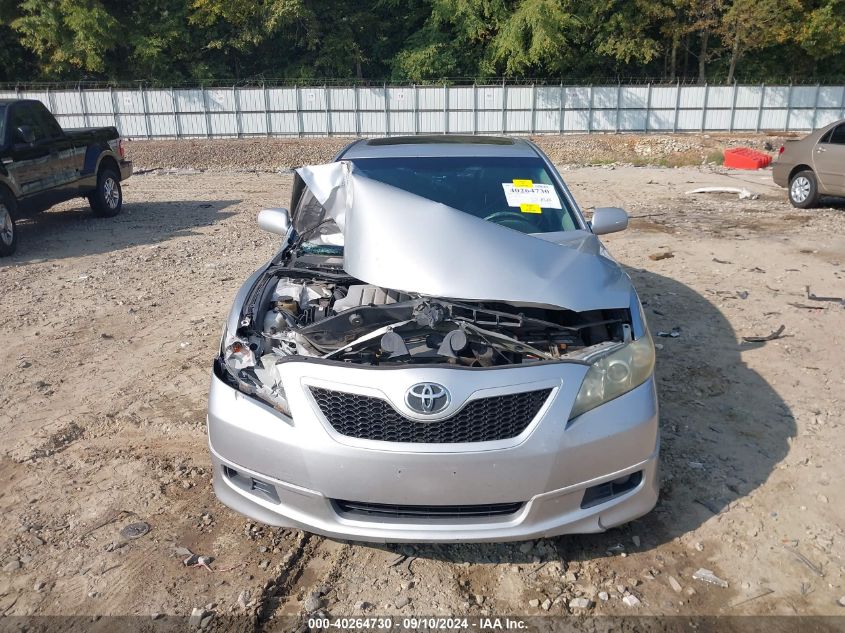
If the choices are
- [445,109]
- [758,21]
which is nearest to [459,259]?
[445,109]

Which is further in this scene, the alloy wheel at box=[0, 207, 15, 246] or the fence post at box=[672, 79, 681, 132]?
the fence post at box=[672, 79, 681, 132]

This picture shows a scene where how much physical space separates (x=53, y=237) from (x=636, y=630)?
10376 millimetres

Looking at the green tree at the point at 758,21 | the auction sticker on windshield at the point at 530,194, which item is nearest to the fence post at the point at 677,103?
the green tree at the point at 758,21

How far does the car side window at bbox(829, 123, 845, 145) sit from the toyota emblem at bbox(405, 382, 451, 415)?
1176 cm

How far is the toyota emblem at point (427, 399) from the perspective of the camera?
8.90 ft

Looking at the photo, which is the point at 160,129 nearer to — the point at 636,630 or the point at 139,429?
the point at 139,429

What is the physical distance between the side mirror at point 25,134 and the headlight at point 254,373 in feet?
26.1

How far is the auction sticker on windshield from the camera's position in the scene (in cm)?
447

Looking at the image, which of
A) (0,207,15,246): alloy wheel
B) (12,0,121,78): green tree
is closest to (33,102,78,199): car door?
(0,207,15,246): alloy wheel

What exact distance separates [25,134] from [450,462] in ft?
30.1

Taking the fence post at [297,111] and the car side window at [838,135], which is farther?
the fence post at [297,111]

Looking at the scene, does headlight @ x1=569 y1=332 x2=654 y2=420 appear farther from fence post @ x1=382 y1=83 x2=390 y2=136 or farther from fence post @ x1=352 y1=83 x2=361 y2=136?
fence post @ x1=352 y1=83 x2=361 y2=136

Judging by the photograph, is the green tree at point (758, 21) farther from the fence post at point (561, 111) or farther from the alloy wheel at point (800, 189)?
the alloy wheel at point (800, 189)

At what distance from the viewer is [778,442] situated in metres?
4.10
